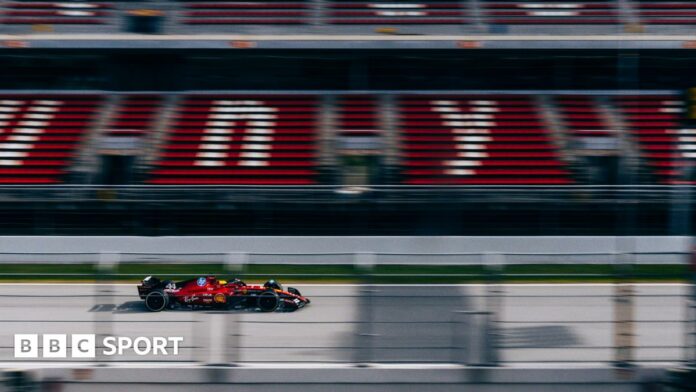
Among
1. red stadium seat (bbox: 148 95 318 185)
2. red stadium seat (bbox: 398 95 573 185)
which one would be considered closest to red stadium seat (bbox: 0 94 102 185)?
red stadium seat (bbox: 148 95 318 185)

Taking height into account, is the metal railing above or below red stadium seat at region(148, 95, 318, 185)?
below

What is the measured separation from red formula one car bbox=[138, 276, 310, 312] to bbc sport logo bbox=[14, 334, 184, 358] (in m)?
0.88

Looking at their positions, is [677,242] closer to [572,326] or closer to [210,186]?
[210,186]

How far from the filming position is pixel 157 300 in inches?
329

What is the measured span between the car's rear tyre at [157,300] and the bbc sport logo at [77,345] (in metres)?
2.09

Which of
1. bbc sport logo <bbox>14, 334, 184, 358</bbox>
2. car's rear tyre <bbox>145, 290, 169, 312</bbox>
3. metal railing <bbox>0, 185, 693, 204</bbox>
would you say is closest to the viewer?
bbc sport logo <bbox>14, 334, 184, 358</bbox>

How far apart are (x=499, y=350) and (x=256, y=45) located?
12.7 metres

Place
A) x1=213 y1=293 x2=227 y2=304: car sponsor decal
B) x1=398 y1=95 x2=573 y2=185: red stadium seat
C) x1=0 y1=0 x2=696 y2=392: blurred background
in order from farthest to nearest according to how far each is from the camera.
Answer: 1. x1=398 y1=95 x2=573 y2=185: red stadium seat
2. x1=0 y1=0 x2=696 y2=392: blurred background
3. x1=213 y1=293 x2=227 y2=304: car sponsor decal

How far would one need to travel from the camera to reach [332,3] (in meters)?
19.1

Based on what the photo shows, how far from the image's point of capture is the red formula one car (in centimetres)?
698

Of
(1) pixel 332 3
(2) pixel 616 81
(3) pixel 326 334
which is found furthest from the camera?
(1) pixel 332 3

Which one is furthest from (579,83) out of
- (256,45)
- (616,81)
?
(256,45)

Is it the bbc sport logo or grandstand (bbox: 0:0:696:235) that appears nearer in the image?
the bbc sport logo

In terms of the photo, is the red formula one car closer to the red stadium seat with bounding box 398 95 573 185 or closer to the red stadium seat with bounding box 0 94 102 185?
the red stadium seat with bounding box 398 95 573 185
